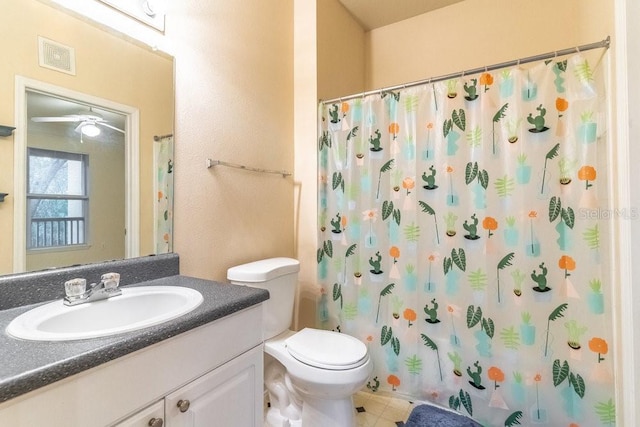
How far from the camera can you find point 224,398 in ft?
3.10

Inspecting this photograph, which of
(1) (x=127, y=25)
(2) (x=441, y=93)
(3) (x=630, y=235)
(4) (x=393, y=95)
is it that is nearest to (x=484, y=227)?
(3) (x=630, y=235)

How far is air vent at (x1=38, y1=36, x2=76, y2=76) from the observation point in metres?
0.94

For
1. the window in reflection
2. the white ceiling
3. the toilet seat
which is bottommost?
the toilet seat

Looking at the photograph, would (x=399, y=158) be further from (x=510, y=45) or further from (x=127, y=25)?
(x=127, y=25)

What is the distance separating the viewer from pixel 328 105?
6.37 ft

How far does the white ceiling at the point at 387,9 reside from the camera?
2.20 meters

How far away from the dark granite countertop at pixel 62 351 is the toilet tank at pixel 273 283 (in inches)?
19.7

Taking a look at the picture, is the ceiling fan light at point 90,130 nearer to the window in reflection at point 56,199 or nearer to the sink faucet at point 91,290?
the window in reflection at point 56,199

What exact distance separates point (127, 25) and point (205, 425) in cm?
148

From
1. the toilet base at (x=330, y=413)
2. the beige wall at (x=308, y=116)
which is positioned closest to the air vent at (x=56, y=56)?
the beige wall at (x=308, y=116)

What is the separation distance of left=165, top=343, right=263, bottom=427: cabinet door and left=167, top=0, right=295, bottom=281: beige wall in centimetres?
56

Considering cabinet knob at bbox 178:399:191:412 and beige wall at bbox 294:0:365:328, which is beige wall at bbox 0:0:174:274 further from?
beige wall at bbox 294:0:365:328

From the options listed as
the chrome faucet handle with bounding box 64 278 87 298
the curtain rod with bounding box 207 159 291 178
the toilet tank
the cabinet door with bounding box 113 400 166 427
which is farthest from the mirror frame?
the cabinet door with bounding box 113 400 166 427

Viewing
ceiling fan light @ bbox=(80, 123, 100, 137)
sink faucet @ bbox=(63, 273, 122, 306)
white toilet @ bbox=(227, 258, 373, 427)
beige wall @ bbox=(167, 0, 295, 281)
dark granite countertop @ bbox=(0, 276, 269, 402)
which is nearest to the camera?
dark granite countertop @ bbox=(0, 276, 269, 402)
